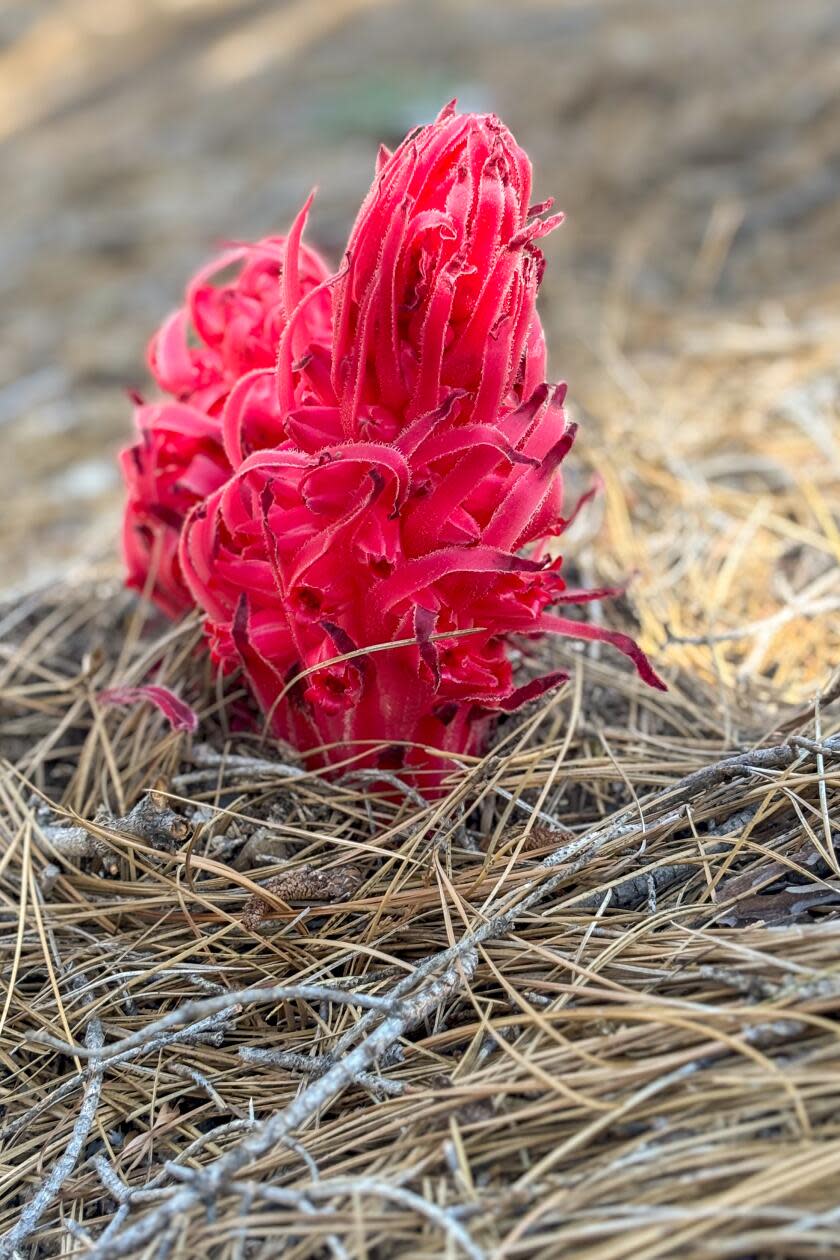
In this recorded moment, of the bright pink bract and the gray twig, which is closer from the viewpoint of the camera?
the gray twig

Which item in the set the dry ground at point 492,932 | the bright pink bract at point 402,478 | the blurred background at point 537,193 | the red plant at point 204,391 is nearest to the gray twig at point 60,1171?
the dry ground at point 492,932

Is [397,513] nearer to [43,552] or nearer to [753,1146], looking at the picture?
[753,1146]

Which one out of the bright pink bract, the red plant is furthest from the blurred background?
the red plant

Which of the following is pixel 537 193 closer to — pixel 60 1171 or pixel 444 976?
pixel 444 976

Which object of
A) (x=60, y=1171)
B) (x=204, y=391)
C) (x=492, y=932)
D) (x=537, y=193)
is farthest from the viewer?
(x=537, y=193)

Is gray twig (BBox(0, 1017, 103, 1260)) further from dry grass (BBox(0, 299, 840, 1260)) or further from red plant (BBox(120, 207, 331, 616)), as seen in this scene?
red plant (BBox(120, 207, 331, 616))

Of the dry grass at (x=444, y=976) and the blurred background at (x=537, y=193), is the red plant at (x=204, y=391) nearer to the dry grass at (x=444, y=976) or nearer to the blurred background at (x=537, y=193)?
the dry grass at (x=444, y=976)

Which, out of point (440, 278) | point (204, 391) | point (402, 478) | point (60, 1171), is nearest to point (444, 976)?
point (60, 1171)
